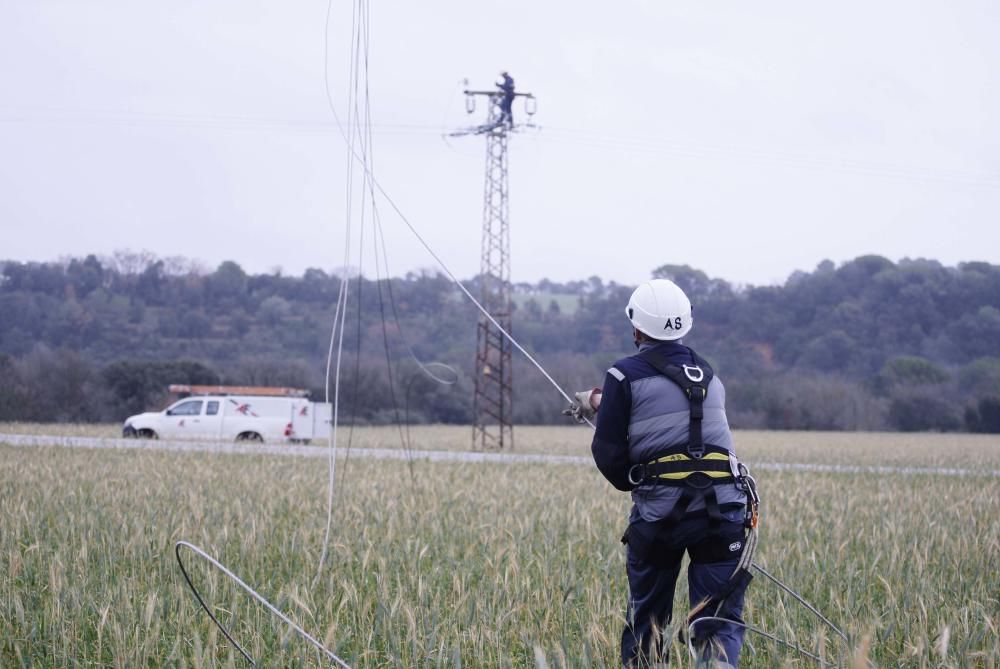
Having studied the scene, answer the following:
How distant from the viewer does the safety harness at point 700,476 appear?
15.7 ft

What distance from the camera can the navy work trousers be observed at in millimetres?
4824

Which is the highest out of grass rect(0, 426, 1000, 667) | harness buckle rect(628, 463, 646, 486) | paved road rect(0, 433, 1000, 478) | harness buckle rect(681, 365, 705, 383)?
harness buckle rect(681, 365, 705, 383)

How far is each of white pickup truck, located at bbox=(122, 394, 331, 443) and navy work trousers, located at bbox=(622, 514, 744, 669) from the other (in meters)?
28.9

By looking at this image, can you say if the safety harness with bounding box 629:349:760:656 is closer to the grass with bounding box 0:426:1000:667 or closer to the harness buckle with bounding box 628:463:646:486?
the harness buckle with bounding box 628:463:646:486

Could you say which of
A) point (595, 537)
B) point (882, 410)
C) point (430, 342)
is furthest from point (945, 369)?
point (595, 537)

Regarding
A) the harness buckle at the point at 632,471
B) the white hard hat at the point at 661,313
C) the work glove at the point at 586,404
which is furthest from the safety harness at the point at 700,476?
the work glove at the point at 586,404

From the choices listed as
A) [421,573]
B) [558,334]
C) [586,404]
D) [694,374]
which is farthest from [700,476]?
[558,334]

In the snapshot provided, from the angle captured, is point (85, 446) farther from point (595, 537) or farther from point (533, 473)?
point (595, 537)

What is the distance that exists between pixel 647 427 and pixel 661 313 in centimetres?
57

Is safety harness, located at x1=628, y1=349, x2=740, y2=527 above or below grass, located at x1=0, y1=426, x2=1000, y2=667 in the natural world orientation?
above

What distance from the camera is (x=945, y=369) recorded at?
243 ft

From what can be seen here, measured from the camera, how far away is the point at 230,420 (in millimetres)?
34156

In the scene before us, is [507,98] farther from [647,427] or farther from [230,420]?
[647,427]

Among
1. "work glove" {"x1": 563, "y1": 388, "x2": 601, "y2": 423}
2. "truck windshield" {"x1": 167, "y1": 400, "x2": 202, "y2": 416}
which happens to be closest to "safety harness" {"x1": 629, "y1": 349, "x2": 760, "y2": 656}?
"work glove" {"x1": 563, "y1": 388, "x2": 601, "y2": 423}
